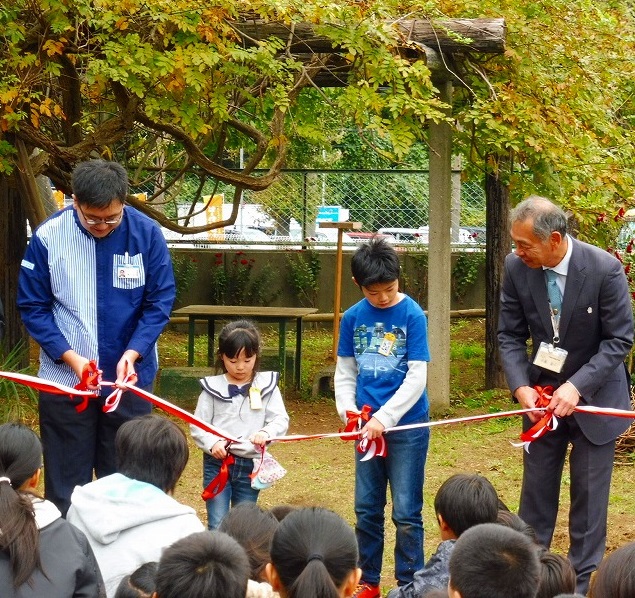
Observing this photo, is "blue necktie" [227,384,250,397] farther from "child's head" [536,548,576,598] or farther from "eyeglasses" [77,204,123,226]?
"child's head" [536,548,576,598]

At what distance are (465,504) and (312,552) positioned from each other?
916mm

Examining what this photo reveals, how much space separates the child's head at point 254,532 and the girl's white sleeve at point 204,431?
1.24m

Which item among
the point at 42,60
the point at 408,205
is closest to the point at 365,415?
the point at 42,60

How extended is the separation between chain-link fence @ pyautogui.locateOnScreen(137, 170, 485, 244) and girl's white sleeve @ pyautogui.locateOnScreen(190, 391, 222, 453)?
9.48m

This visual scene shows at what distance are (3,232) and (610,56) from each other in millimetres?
6087

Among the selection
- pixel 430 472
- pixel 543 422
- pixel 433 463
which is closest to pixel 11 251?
pixel 433 463

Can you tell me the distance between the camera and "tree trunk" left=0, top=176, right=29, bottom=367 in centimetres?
1005

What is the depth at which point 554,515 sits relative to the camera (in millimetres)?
4523

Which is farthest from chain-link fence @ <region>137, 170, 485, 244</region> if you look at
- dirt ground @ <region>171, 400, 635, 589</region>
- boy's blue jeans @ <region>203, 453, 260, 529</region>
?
boy's blue jeans @ <region>203, 453, 260, 529</region>

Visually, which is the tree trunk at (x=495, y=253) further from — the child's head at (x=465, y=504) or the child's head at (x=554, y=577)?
the child's head at (x=554, y=577)

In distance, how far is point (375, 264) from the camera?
4.38 metres

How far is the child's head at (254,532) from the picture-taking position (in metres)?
3.04

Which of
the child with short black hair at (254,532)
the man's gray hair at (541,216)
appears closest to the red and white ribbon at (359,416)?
the man's gray hair at (541,216)

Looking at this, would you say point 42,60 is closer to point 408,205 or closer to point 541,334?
point 541,334
